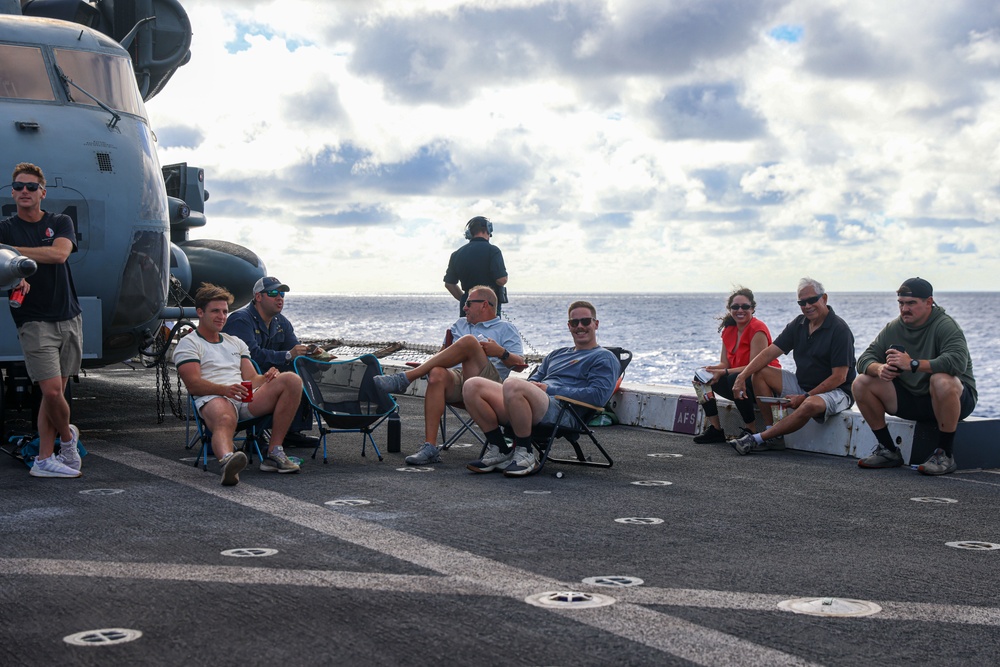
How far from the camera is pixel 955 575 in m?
4.82

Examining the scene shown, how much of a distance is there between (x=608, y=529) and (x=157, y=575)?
7.65 ft

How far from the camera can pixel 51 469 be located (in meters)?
7.32

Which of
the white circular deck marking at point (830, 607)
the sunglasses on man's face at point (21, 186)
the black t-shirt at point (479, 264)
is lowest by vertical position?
the white circular deck marking at point (830, 607)

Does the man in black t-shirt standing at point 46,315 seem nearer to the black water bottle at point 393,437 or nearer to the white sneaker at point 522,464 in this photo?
the black water bottle at point 393,437

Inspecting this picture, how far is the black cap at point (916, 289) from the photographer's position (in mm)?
8148

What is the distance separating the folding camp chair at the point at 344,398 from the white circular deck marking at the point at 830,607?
180 inches

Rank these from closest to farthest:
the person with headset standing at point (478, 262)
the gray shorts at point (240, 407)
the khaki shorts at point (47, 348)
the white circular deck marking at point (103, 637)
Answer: the white circular deck marking at point (103, 637), the khaki shorts at point (47, 348), the gray shorts at point (240, 407), the person with headset standing at point (478, 262)

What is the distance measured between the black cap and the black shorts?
687mm

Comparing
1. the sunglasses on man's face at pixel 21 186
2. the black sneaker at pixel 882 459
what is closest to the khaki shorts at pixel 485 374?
the black sneaker at pixel 882 459

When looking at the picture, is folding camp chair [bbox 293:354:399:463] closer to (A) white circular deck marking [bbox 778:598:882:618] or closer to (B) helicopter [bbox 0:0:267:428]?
(B) helicopter [bbox 0:0:267:428]

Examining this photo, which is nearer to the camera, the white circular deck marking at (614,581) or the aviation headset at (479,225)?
the white circular deck marking at (614,581)

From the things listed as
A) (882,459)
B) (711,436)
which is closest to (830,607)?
(882,459)

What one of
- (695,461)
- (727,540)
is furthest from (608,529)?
(695,461)

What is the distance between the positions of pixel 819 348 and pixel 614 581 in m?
4.88
